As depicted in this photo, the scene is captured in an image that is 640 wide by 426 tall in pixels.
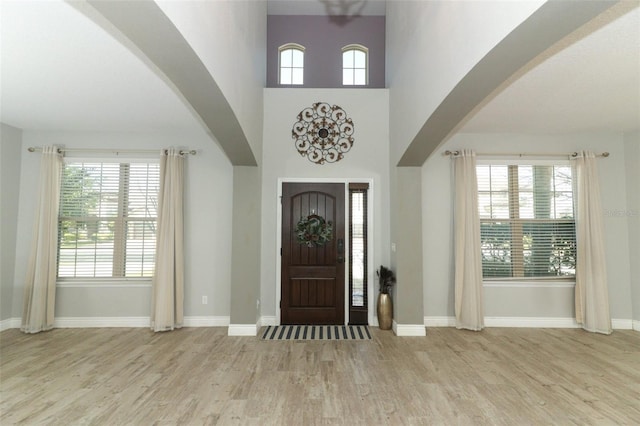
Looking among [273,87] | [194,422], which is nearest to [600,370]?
[194,422]

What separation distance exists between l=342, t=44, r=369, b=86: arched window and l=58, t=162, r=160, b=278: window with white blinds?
10.6 feet

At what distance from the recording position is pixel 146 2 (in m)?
1.49

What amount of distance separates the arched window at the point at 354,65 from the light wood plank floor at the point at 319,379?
3825 mm

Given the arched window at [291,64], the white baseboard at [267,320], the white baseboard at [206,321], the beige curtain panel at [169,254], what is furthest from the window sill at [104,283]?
the arched window at [291,64]

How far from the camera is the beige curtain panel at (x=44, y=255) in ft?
14.8

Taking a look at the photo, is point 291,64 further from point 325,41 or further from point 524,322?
point 524,322

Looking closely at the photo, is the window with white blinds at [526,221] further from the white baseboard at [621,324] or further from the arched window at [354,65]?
the arched window at [354,65]

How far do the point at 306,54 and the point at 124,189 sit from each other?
135 inches

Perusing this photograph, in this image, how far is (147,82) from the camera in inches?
134

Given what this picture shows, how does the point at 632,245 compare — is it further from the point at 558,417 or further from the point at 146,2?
the point at 146,2

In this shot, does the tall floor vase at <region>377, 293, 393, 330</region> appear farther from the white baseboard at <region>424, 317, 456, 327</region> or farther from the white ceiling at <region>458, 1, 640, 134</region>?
the white ceiling at <region>458, 1, 640, 134</region>

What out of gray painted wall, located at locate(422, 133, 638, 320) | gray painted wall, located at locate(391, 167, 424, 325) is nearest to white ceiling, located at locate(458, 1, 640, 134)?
gray painted wall, located at locate(422, 133, 638, 320)

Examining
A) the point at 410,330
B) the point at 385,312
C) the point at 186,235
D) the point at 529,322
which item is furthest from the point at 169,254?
the point at 529,322

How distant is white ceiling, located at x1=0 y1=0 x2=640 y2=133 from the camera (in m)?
2.48
